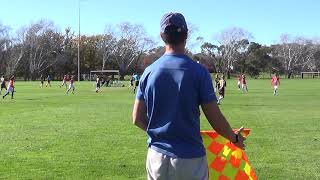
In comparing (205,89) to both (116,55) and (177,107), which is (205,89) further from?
(116,55)

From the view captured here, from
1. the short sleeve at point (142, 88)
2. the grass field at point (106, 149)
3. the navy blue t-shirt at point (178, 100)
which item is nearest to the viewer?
the navy blue t-shirt at point (178, 100)

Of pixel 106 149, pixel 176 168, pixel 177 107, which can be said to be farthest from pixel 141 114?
pixel 106 149

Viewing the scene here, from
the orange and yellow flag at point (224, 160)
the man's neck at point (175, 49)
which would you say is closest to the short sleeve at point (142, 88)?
the man's neck at point (175, 49)

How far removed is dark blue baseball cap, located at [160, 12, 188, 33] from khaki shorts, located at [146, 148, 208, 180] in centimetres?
93

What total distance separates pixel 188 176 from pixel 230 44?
146m

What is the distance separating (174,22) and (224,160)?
1.76 metres

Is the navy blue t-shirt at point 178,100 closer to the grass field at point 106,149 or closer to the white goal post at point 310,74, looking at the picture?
the grass field at point 106,149

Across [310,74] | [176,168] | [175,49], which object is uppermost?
[175,49]

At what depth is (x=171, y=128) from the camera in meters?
4.05

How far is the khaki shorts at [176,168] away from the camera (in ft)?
13.3

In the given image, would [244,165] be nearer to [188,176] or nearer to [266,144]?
[188,176]

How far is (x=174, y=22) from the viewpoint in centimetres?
406

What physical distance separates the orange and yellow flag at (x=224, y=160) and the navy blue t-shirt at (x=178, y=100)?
108 centimetres

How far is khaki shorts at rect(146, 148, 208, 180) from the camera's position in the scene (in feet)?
13.3
